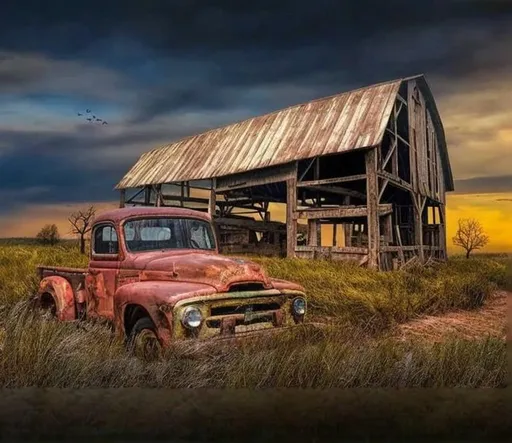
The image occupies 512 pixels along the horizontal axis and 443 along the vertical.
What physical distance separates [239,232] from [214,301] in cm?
1662

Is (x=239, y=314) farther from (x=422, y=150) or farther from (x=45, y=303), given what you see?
(x=422, y=150)

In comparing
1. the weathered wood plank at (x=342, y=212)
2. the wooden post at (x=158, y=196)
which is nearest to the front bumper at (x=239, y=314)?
the weathered wood plank at (x=342, y=212)

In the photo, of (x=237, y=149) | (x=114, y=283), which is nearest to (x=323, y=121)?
(x=237, y=149)

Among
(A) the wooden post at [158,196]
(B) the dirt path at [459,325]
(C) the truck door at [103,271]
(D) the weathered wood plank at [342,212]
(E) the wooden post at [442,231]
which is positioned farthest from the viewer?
(A) the wooden post at [158,196]

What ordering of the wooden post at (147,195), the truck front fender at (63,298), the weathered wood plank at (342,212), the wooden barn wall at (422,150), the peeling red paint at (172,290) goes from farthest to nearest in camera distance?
the wooden post at (147,195)
the wooden barn wall at (422,150)
the weathered wood plank at (342,212)
the truck front fender at (63,298)
the peeling red paint at (172,290)

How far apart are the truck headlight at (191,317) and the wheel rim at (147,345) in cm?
42

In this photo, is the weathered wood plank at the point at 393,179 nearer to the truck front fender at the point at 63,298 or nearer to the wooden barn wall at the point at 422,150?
the wooden barn wall at the point at 422,150

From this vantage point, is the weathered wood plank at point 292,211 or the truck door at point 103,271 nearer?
the truck door at point 103,271

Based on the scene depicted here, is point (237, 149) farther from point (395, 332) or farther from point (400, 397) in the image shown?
point (400, 397)

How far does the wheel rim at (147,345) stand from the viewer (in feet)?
17.2

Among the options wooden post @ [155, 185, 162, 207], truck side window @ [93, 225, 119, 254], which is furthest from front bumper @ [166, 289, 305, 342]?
wooden post @ [155, 185, 162, 207]

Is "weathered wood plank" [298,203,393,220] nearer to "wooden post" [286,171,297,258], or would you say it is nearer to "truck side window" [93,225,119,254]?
"wooden post" [286,171,297,258]

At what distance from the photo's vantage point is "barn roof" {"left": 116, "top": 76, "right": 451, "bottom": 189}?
49.6 ft

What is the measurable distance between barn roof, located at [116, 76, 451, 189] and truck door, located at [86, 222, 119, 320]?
29.1 feet
